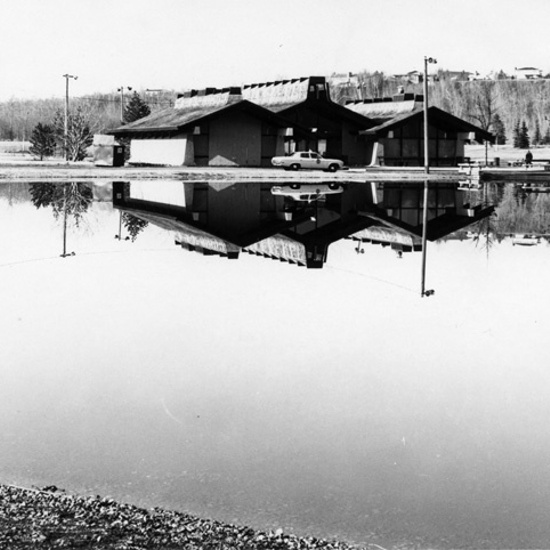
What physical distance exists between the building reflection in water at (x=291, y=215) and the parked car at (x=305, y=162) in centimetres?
1189

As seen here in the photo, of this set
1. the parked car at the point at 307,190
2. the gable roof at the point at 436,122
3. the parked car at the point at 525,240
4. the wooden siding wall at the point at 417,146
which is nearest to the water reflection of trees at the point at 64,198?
the parked car at the point at 307,190

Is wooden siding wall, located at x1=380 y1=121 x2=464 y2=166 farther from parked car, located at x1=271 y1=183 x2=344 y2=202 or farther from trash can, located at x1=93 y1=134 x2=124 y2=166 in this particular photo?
parked car, located at x1=271 y1=183 x2=344 y2=202

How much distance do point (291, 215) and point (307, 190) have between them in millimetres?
13159

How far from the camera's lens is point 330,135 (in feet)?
198

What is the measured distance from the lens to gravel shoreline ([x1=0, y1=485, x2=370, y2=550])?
18.3 feet

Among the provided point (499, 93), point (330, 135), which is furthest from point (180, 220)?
point (499, 93)

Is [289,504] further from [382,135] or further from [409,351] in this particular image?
[382,135]

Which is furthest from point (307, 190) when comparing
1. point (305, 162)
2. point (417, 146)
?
point (417, 146)

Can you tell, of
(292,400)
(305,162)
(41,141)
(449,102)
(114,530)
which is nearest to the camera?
(114,530)

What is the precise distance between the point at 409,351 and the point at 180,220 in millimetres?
15722

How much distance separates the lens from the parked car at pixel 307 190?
115 feet

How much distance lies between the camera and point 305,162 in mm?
54719

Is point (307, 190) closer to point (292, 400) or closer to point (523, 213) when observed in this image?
point (523, 213)

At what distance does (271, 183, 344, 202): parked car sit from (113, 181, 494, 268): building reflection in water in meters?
0.03
